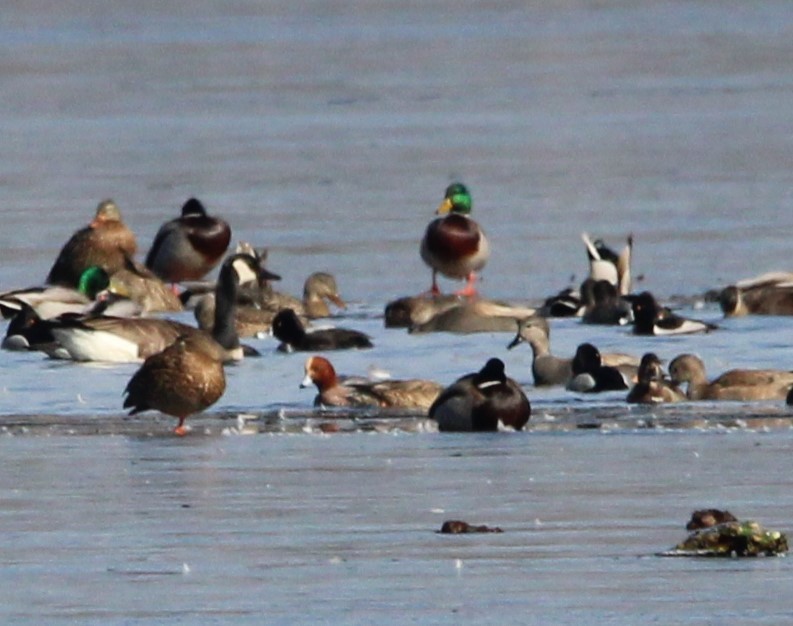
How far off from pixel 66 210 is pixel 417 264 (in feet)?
14.1

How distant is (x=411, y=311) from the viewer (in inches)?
650

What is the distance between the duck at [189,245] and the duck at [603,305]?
4207 mm

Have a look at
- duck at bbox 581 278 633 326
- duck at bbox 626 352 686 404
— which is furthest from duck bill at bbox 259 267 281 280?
duck at bbox 626 352 686 404

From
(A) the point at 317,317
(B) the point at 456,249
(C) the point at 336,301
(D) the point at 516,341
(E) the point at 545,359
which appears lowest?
(E) the point at 545,359

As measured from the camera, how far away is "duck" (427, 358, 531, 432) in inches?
448

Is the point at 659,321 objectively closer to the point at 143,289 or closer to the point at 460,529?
the point at 143,289

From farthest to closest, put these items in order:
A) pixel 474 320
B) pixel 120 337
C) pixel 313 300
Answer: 1. pixel 313 300
2. pixel 474 320
3. pixel 120 337

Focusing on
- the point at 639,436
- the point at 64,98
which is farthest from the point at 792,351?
the point at 64,98

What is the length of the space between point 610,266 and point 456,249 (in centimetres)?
159

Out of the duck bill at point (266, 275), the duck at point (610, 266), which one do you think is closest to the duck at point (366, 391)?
the duck at point (610, 266)

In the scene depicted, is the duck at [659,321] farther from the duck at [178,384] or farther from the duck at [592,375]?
the duck at [178,384]

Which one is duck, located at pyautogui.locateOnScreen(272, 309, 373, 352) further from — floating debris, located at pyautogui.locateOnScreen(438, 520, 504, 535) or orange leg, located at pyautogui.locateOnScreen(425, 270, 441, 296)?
floating debris, located at pyautogui.locateOnScreen(438, 520, 504, 535)

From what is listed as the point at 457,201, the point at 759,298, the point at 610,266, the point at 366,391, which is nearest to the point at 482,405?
the point at 366,391

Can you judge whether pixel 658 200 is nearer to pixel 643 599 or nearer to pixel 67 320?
pixel 67 320
